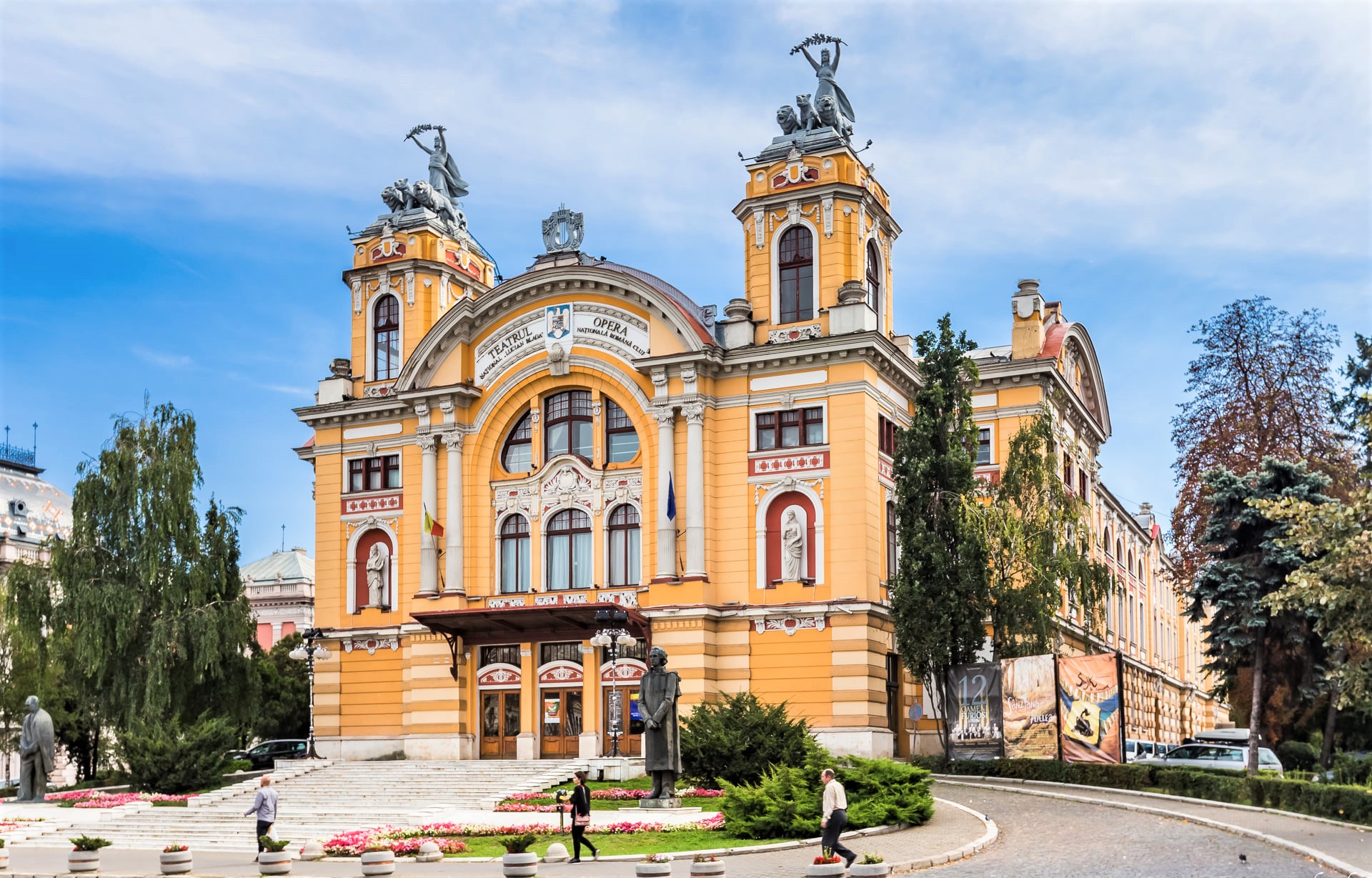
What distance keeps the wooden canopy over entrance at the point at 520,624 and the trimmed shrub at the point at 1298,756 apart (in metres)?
22.8

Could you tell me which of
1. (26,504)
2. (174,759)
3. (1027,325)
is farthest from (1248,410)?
(26,504)

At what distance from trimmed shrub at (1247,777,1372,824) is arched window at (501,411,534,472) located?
26.6 m

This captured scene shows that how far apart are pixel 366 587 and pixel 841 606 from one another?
1796 cm

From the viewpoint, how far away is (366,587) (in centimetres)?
5300

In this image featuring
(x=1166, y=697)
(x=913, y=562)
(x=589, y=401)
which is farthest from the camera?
(x=1166, y=697)

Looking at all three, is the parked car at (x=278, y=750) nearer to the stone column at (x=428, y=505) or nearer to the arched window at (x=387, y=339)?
the stone column at (x=428, y=505)

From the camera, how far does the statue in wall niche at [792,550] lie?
45.9 metres

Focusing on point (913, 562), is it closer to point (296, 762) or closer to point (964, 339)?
point (964, 339)

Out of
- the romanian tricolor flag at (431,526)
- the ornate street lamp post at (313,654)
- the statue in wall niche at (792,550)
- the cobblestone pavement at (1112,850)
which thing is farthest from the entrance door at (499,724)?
the cobblestone pavement at (1112,850)

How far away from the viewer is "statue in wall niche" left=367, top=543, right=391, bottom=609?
52.3 meters

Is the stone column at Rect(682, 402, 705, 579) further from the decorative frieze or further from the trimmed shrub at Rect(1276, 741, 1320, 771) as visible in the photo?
the trimmed shrub at Rect(1276, 741, 1320, 771)

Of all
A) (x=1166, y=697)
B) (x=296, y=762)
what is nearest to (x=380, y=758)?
(x=296, y=762)

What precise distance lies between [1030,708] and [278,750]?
34594mm

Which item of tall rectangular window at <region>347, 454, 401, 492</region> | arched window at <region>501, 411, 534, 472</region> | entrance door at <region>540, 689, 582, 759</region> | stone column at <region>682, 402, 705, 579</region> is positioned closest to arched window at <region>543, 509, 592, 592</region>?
arched window at <region>501, 411, 534, 472</region>
